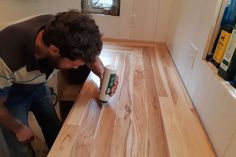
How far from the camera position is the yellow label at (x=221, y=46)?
80 cm

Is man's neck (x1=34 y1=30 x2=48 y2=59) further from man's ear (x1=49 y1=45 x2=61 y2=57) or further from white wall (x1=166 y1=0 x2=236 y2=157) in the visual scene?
white wall (x1=166 y1=0 x2=236 y2=157)

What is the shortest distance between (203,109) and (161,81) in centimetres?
37

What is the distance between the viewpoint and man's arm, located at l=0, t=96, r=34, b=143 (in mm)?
836

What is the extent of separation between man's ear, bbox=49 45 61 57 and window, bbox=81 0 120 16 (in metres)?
1.11

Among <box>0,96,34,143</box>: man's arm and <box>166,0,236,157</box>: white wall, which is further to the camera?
<box>0,96,34,143</box>: man's arm

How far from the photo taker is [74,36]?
2.41 ft

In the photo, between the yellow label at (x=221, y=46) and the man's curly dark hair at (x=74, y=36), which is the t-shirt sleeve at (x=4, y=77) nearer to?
the man's curly dark hair at (x=74, y=36)

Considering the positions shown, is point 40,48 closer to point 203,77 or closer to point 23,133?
point 23,133

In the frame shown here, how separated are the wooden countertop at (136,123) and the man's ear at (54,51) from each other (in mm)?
276

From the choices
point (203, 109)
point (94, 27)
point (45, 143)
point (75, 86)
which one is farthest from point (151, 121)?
point (45, 143)

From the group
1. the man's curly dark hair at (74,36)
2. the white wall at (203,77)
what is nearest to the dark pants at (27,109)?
the man's curly dark hair at (74,36)

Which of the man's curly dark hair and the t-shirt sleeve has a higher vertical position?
the man's curly dark hair

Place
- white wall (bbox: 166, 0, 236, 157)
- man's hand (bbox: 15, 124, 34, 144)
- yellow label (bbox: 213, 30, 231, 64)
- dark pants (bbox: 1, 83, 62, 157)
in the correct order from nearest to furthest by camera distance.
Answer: white wall (bbox: 166, 0, 236, 157)
yellow label (bbox: 213, 30, 231, 64)
man's hand (bbox: 15, 124, 34, 144)
dark pants (bbox: 1, 83, 62, 157)

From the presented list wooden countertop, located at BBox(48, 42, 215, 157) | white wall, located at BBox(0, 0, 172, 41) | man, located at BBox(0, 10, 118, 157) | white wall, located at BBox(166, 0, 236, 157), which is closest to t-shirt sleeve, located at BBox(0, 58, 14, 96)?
man, located at BBox(0, 10, 118, 157)
